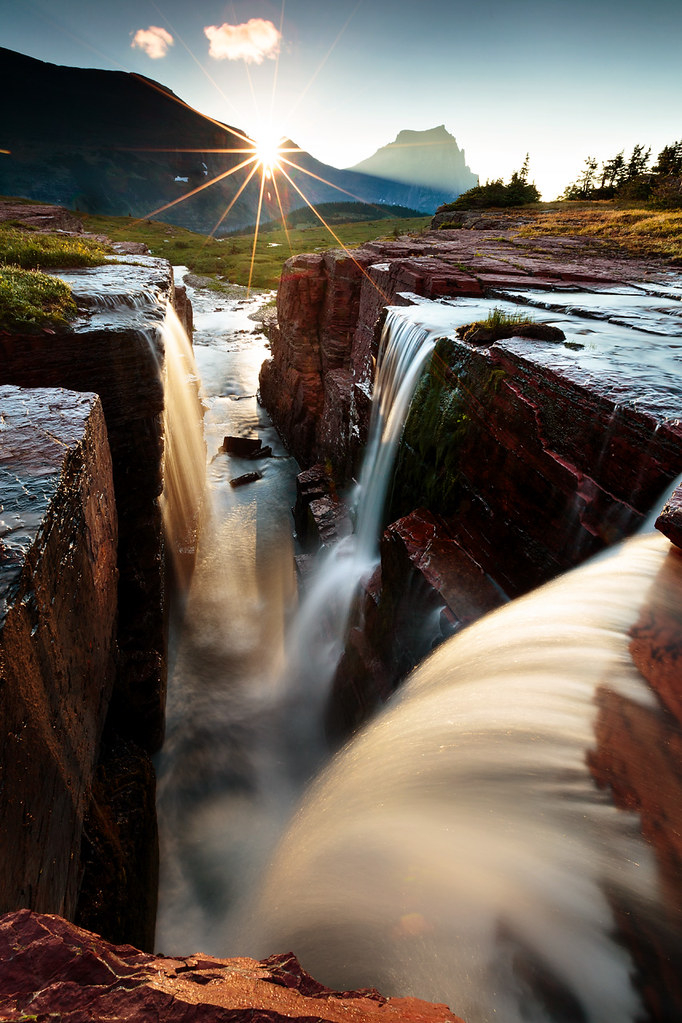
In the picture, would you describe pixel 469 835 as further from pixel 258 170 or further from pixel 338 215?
pixel 258 170

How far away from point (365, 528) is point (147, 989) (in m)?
6.67

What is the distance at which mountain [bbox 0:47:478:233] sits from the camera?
315ft

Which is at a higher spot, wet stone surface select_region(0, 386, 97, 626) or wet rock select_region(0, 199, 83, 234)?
wet rock select_region(0, 199, 83, 234)

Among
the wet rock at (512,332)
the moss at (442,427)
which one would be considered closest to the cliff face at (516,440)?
the moss at (442,427)

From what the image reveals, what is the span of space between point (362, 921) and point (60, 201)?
409 ft

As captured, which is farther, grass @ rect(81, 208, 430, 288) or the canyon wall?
grass @ rect(81, 208, 430, 288)

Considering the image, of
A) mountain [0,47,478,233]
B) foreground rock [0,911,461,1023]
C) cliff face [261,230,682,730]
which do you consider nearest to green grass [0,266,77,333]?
cliff face [261,230,682,730]

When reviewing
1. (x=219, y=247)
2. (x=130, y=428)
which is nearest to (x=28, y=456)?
(x=130, y=428)

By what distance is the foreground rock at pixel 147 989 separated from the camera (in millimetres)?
1124

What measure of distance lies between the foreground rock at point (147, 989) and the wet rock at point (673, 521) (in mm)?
2254

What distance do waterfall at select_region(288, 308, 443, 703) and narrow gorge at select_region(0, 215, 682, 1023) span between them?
7 cm

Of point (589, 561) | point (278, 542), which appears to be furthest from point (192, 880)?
point (278, 542)

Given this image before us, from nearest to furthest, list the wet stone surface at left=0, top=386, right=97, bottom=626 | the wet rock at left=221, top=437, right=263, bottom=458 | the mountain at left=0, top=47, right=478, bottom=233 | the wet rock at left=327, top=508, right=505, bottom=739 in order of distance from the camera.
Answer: the wet stone surface at left=0, top=386, right=97, bottom=626 < the wet rock at left=327, top=508, right=505, bottom=739 < the wet rock at left=221, top=437, right=263, bottom=458 < the mountain at left=0, top=47, right=478, bottom=233

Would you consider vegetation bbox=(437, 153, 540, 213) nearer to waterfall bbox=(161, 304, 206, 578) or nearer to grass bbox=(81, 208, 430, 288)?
grass bbox=(81, 208, 430, 288)
